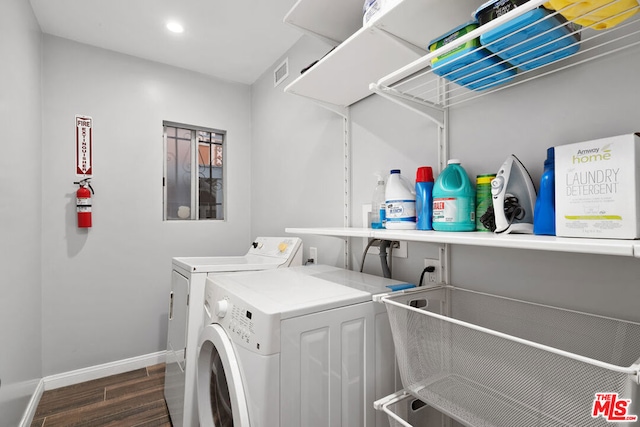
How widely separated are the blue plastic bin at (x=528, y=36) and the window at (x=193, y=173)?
2.69 meters

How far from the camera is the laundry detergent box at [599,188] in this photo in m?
0.69

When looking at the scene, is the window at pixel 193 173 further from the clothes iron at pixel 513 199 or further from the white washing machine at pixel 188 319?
the clothes iron at pixel 513 199

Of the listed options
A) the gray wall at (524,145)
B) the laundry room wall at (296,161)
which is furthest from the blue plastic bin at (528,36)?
the laundry room wall at (296,161)

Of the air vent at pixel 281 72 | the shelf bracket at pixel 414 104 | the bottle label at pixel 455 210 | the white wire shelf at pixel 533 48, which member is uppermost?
the air vent at pixel 281 72

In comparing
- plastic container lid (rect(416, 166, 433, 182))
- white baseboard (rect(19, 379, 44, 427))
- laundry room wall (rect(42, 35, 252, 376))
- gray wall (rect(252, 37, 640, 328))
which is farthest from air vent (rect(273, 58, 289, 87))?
white baseboard (rect(19, 379, 44, 427))

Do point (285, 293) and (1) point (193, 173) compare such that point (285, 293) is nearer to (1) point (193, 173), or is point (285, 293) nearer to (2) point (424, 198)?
(2) point (424, 198)

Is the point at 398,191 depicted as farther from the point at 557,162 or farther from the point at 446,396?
the point at 446,396

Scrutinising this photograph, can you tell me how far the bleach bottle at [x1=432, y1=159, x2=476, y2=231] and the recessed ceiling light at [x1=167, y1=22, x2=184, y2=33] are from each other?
2174 millimetres

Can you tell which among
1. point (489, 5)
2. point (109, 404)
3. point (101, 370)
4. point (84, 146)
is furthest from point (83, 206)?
point (489, 5)

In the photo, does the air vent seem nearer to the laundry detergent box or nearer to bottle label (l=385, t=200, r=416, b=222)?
bottle label (l=385, t=200, r=416, b=222)

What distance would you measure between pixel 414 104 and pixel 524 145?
1.37ft

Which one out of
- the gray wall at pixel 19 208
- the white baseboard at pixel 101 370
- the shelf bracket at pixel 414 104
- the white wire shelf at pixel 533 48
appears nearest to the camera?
the white wire shelf at pixel 533 48

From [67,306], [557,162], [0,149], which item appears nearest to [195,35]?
[0,149]

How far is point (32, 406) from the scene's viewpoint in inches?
78.3
